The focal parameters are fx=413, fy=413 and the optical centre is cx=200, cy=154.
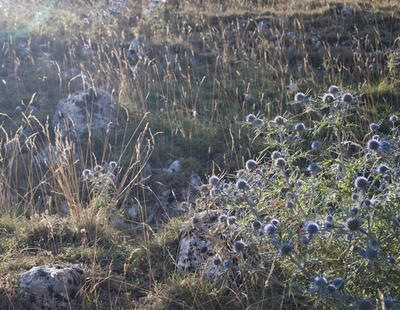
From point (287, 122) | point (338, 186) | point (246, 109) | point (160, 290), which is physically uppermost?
point (287, 122)

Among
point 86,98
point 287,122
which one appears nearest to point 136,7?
point 86,98

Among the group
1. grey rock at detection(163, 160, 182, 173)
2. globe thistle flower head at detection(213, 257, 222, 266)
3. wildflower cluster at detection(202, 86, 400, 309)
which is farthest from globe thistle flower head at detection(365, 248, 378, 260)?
grey rock at detection(163, 160, 182, 173)

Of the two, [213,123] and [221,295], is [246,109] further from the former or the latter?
[221,295]

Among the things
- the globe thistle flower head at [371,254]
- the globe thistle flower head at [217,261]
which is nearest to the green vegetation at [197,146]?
the globe thistle flower head at [371,254]

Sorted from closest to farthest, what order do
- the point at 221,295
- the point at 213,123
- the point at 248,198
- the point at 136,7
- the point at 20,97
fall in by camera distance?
the point at 248,198 → the point at 221,295 → the point at 213,123 → the point at 20,97 → the point at 136,7

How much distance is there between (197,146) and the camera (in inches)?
204

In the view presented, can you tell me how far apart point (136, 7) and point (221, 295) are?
8.51 meters

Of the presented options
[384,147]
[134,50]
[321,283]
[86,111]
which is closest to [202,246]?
[321,283]

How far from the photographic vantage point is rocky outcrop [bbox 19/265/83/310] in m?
2.72

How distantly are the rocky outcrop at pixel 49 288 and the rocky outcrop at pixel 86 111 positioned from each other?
9.07ft

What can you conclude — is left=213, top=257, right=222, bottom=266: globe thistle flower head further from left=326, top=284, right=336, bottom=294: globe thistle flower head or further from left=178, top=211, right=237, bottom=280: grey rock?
left=326, top=284, right=336, bottom=294: globe thistle flower head

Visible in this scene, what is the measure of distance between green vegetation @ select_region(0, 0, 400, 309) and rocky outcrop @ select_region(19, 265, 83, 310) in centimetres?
6

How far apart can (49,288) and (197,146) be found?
279 cm

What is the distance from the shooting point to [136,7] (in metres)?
9.84
